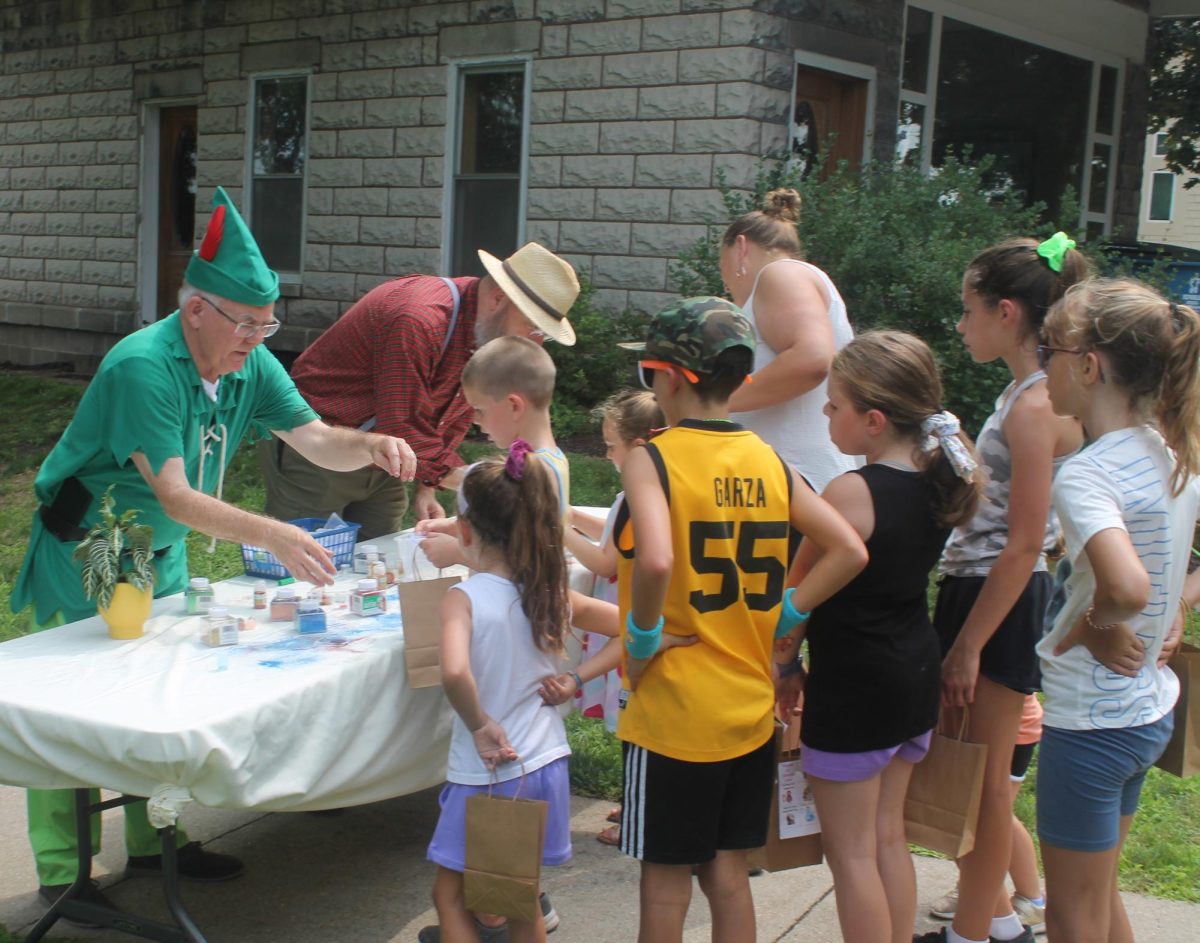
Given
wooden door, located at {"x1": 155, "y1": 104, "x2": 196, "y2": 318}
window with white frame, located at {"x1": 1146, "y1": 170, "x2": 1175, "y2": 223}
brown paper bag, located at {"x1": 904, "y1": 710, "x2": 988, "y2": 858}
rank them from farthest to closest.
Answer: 1. window with white frame, located at {"x1": 1146, "y1": 170, "x2": 1175, "y2": 223}
2. wooden door, located at {"x1": 155, "y1": 104, "x2": 196, "y2": 318}
3. brown paper bag, located at {"x1": 904, "y1": 710, "x2": 988, "y2": 858}

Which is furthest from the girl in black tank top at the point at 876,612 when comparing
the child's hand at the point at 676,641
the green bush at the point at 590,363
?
the green bush at the point at 590,363

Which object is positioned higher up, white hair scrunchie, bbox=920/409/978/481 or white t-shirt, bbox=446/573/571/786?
white hair scrunchie, bbox=920/409/978/481

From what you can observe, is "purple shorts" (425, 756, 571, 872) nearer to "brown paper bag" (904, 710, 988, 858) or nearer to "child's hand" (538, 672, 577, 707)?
"child's hand" (538, 672, 577, 707)

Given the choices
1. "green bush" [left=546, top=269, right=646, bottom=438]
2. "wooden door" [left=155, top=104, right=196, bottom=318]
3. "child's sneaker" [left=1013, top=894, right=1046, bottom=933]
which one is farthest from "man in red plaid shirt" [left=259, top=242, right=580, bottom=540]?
"wooden door" [left=155, top=104, right=196, bottom=318]

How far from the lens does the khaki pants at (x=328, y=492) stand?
15.1 feet

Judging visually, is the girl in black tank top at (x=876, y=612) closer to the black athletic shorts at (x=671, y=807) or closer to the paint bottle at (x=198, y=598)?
the black athletic shorts at (x=671, y=807)

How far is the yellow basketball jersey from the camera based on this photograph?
8.82 ft

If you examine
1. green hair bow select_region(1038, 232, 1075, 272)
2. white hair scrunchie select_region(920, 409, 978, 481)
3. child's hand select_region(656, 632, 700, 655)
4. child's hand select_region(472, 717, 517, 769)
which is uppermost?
green hair bow select_region(1038, 232, 1075, 272)

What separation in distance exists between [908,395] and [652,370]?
61 centimetres

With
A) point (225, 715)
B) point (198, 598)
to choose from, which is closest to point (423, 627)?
point (225, 715)

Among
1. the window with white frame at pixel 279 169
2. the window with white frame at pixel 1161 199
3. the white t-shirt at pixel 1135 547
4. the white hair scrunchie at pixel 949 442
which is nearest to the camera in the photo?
the white t-shirt at pixel 1135 547

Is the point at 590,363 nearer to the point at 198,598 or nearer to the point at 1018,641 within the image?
the point at 198,598

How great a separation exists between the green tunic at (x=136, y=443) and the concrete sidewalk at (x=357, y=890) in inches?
33.1

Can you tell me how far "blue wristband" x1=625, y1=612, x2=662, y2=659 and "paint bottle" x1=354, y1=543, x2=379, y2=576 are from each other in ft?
5.32
